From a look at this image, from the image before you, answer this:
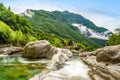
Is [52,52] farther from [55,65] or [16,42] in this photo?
[16,42]

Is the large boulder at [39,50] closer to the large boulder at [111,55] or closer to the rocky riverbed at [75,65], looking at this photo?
the rocky riverbed at [75,65]

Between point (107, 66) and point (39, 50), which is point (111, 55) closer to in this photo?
point (107, 66)

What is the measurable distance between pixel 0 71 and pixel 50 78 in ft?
34.8

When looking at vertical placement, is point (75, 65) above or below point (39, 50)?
below

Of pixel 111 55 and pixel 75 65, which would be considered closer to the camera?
pixel 111 55

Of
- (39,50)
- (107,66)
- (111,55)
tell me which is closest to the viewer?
(107,66)

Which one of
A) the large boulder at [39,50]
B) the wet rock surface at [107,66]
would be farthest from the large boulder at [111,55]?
the large boulder at [39,50]

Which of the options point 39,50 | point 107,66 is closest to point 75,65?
point 39,50

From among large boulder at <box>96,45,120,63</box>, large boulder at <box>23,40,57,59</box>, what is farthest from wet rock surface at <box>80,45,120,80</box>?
large boulder at <box>23,40,57,59</box>

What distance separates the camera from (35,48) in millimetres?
65875

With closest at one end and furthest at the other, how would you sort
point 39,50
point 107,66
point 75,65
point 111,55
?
point 107,66 < point 111,55 < point 75,65 < point 39,50

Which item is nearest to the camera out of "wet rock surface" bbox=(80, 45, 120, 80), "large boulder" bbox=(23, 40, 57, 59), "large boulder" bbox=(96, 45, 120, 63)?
"wet rock surface" bbox=(80, 45, 120, 80)

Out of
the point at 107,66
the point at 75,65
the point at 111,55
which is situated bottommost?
the point at 75,65

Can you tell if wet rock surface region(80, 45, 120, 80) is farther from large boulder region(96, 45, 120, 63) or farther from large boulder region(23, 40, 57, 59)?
large boulder region(23, 40, 57, 59)
